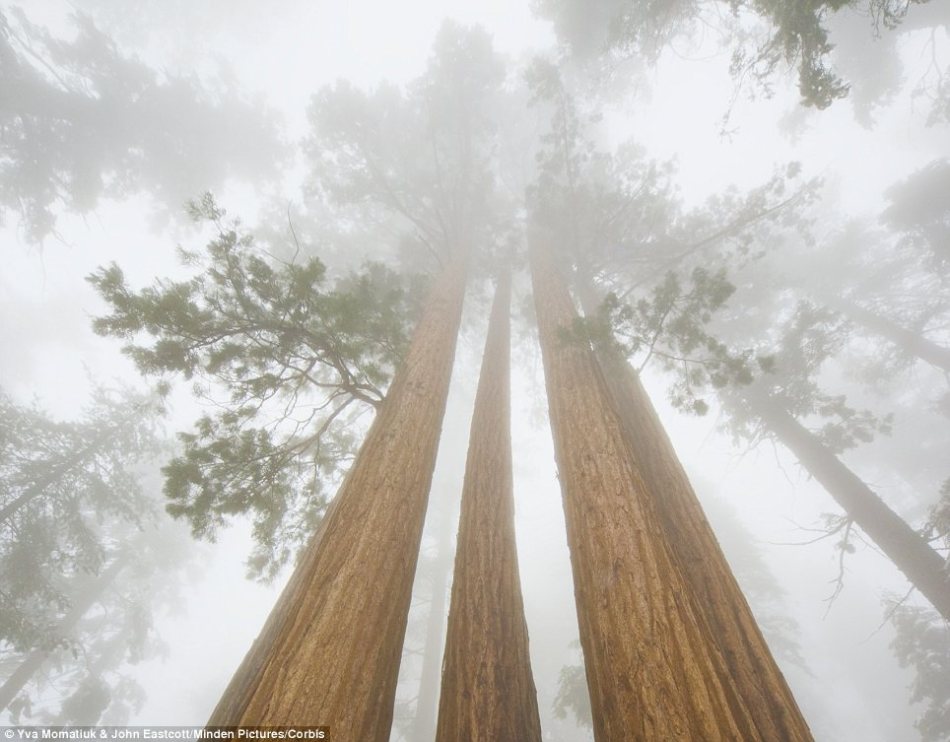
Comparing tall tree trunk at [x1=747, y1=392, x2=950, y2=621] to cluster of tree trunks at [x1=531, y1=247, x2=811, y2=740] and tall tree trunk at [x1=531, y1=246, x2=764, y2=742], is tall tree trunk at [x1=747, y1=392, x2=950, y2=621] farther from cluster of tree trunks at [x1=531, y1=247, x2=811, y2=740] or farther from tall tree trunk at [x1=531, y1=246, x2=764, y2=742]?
tall tree trunk at [x1=531, y1=246, x2=764, y2=742]

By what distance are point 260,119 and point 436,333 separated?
721 inches

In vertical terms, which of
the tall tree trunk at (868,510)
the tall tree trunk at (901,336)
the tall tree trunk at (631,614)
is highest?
the tall tree trunk at (901,336)

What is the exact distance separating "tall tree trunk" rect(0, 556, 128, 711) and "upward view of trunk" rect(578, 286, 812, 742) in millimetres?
16009

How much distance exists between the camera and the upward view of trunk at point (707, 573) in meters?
2.57

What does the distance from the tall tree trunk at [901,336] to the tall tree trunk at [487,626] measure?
57.9ft

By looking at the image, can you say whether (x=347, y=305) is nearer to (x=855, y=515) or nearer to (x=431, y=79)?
(x=855, y=515)

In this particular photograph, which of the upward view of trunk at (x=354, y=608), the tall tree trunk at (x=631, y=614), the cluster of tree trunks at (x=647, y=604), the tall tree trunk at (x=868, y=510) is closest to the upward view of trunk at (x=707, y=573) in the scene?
the cluster of tree trunks at (x=647, y=604)

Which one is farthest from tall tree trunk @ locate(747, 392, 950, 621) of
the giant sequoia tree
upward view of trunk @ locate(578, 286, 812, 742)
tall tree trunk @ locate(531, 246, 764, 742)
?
tall tree trunk @ locate(531, 246, 764, 742)

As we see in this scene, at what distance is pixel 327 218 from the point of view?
1417 centimetres

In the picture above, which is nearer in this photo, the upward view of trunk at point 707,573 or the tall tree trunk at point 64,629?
the upward view of trunk at point 707,573

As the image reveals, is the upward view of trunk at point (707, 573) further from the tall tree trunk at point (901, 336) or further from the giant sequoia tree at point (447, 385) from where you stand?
the tall tree trunk at point (901, 336)

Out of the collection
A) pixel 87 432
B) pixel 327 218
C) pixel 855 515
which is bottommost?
pixel 855 515

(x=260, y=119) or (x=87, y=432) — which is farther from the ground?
(x=260, y=119)

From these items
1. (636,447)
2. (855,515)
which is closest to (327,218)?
(636,447)
